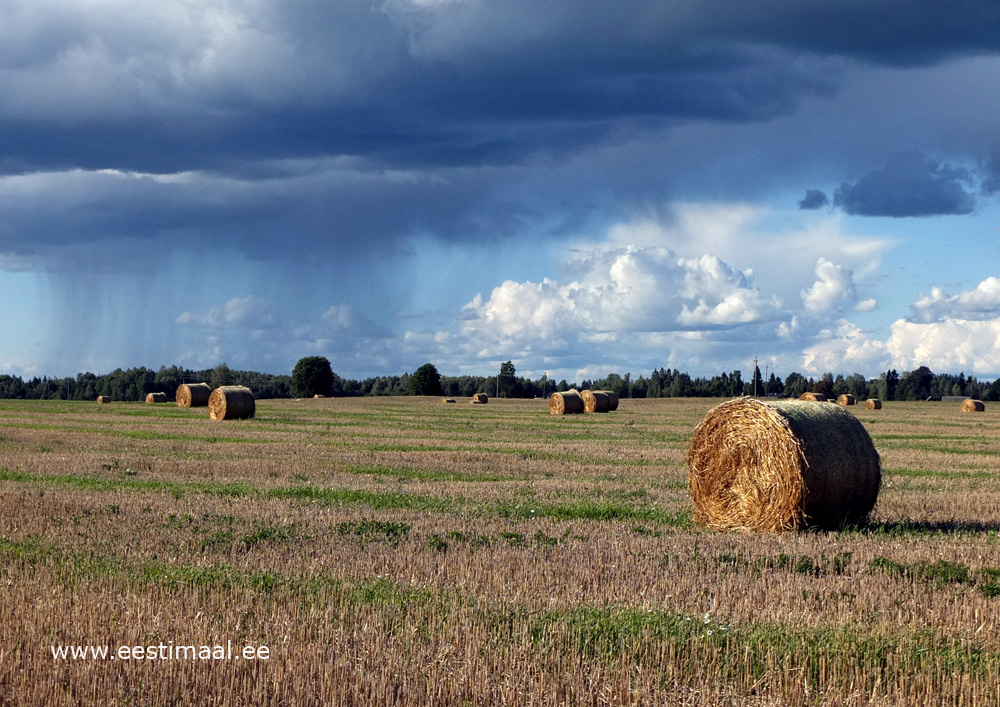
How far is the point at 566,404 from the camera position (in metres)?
61.8

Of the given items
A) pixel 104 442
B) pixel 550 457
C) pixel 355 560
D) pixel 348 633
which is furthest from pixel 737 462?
pixel 104 442

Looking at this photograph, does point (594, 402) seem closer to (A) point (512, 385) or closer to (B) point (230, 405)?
(B) point (230, 405)

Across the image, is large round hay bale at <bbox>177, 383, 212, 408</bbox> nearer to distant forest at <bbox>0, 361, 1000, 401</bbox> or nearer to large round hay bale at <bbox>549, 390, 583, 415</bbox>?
large round hay bale at <bbox>549, 390, 583, 415</bbox>

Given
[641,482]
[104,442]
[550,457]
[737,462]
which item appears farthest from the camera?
[104,442]

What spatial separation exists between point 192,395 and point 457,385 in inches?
4529

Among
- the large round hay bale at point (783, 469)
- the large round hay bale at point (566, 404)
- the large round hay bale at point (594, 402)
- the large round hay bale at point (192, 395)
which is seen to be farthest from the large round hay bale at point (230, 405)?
the large round hay bale at point (783, 469)

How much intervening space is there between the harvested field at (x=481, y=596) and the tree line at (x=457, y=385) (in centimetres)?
11460

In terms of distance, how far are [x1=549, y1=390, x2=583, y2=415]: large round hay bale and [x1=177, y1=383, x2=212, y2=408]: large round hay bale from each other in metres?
21.9

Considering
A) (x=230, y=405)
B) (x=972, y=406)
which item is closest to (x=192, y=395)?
(x=230, y=405)

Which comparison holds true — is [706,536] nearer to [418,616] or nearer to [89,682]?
[418,616]

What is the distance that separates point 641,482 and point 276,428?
948 inches

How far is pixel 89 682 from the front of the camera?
657 cm

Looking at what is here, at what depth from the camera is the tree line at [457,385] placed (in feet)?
460

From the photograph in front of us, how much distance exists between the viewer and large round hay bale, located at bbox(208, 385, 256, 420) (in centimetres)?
4862
